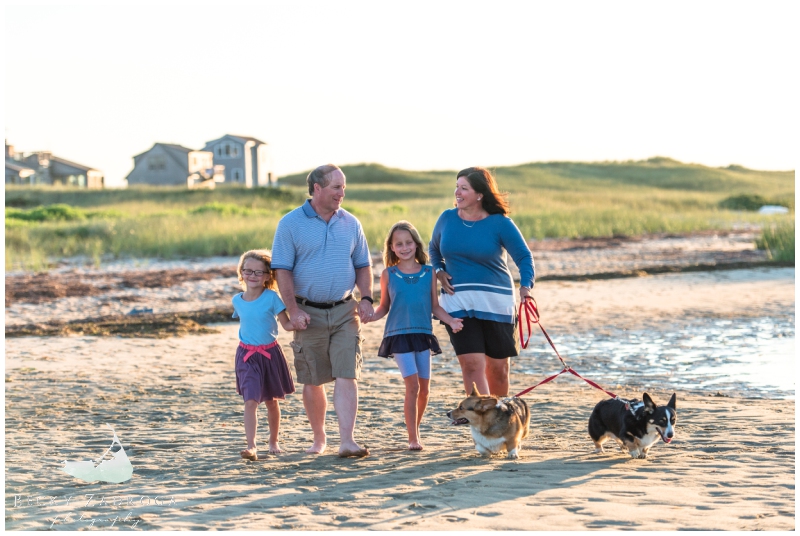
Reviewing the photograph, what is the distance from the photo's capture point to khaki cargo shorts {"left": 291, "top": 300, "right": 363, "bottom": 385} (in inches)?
270

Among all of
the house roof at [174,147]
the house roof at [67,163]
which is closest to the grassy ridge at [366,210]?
the house roof at [174,147]

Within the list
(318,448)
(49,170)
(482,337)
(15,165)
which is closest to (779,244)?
(482,337)

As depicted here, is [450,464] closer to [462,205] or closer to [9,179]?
[462,205]

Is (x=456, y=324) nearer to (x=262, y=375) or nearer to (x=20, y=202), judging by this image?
(x=262, y=375)

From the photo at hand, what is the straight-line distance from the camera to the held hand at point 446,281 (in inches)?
280

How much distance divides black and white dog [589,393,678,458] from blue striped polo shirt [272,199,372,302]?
1979 mm

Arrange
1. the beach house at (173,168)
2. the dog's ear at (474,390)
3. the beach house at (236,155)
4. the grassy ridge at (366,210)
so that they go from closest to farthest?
1. the dog's ear at (474,390)
2. the grassy ridge at (366,210)
3. the beach house at (173,168)
4. the beach house at (236,155)

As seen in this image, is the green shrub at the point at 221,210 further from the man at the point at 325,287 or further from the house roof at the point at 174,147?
the house roof at the point at 174,147

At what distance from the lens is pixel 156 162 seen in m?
78.3

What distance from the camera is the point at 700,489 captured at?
5879 mm

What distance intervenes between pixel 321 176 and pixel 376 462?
194 cm

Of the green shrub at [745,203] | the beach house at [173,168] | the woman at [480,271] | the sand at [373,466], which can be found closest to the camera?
the sand at [373,466]

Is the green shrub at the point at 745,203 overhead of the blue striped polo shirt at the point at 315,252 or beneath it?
overhead

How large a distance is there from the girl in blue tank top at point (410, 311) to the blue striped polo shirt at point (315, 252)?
1.11 feet
